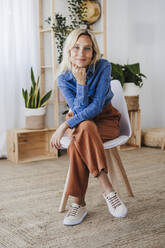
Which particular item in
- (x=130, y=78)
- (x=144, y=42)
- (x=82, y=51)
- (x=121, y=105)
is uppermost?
(x=144, y=42)

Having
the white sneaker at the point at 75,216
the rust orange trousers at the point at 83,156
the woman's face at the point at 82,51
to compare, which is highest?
the woman's face at the point at 82,51

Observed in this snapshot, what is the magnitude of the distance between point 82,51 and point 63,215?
872 millimetres

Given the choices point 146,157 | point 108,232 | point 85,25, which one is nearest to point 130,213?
point 108,232

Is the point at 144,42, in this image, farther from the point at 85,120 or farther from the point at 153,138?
the point at 85,120

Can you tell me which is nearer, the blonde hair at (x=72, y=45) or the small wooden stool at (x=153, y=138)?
the blonde hair at (x=72, y=45)

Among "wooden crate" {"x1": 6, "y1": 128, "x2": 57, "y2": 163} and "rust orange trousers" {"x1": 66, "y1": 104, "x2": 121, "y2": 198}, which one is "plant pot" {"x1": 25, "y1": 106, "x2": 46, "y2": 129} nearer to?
"wooden crate" {"x1": 6, "y1": 128, "x2": 57, "y2": 163}

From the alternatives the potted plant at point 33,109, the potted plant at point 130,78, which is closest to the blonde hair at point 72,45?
the potted plant at point 33,109

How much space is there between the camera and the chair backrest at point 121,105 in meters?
1.83

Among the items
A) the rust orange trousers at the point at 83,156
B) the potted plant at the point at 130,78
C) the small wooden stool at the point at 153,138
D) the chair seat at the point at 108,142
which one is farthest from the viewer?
the small wooden stool at the point at 153,138

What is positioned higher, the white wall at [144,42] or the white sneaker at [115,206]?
the white wall at [144,42]

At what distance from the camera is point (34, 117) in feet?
9.63

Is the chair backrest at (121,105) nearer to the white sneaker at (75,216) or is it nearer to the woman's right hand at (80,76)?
the woman's right hand at (80,76)

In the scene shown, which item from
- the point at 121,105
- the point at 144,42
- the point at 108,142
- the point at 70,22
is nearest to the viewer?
the point at 108,142

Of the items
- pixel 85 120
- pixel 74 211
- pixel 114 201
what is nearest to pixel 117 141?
pixel 85 120
